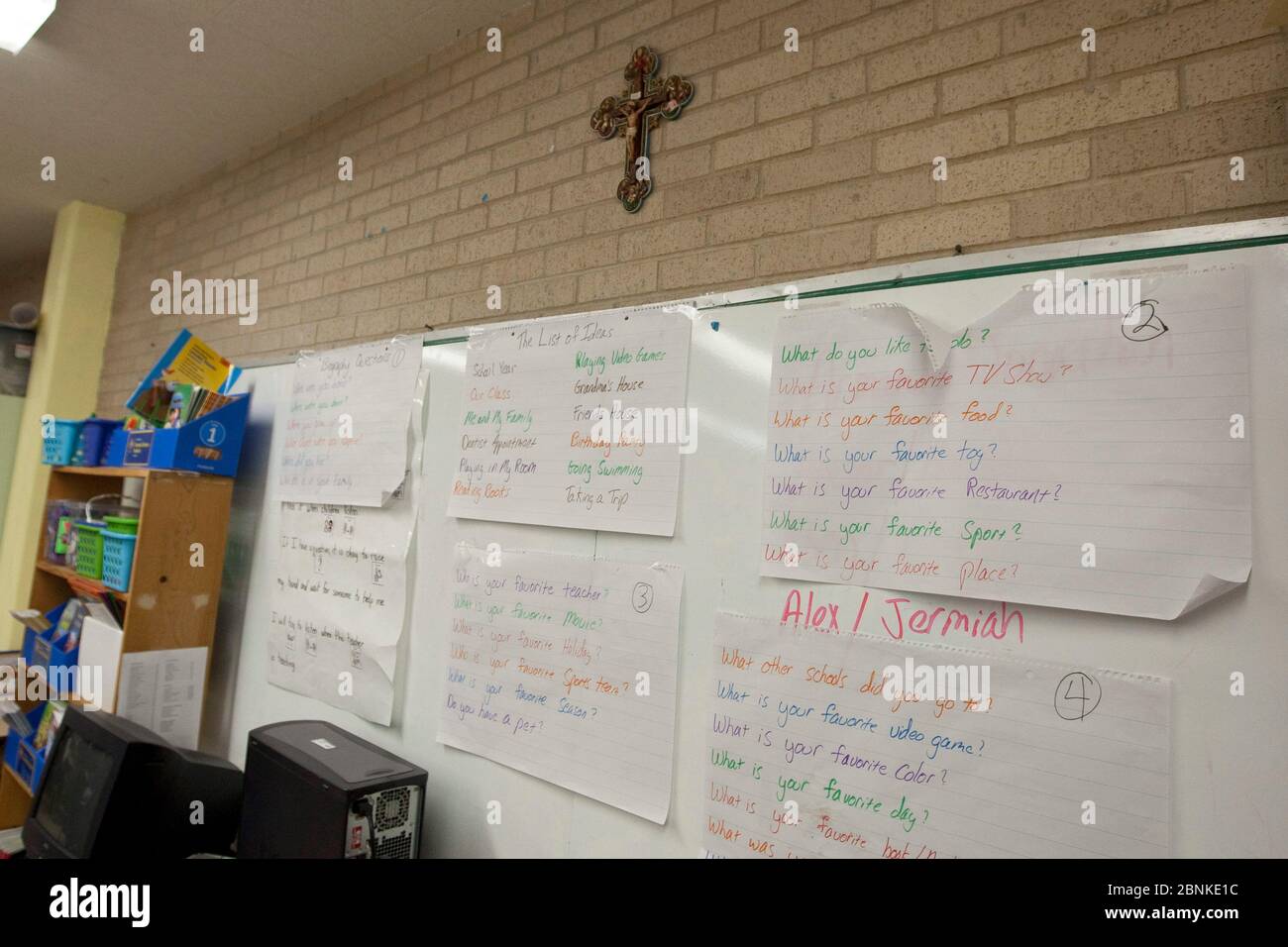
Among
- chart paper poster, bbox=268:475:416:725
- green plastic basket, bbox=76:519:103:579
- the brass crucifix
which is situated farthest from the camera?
green plastic basket, bbox=76:519:103:579

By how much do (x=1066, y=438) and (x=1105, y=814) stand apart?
0.48 meters

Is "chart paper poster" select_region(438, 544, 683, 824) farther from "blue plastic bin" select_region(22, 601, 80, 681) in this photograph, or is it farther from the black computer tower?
"blue plastic bin" select_region(22, 601, 80, 681)

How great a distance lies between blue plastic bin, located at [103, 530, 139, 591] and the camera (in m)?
2.09

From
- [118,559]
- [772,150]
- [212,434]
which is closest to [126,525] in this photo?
[118,559]

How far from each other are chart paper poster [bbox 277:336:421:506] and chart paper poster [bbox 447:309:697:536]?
0.85 feet

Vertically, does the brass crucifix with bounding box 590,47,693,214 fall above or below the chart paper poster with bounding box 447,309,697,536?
above

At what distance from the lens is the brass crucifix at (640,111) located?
152 centimetres

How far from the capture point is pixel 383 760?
150 centimetres

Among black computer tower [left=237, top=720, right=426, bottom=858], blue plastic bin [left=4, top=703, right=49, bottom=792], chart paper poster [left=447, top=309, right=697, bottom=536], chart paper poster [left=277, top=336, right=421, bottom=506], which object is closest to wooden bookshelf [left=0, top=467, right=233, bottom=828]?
chart paper poster [left=277, top=336, right=421, bottom=506]

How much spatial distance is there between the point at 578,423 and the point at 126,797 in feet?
4.32

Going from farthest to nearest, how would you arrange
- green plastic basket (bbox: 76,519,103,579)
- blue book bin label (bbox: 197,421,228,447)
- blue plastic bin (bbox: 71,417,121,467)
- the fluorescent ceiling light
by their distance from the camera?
1. blue plastic bin (bbox: 71,417,121,467)
2. green plastic basket (bbox: 76,519,103,579)
3. blue book bin label (bbox: 197,421,228,447)
4. the fluorescent ceiling light

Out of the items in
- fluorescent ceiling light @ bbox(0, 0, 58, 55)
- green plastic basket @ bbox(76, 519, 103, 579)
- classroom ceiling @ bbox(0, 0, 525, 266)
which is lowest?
green plastic basket @ bbox(76, 519, 103, 579)
